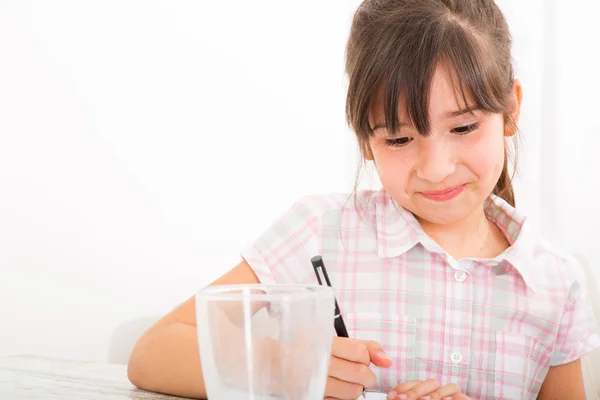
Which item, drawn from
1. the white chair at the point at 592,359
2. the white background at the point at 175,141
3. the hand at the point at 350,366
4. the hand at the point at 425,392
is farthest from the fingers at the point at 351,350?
the white chair at the point at 592,359

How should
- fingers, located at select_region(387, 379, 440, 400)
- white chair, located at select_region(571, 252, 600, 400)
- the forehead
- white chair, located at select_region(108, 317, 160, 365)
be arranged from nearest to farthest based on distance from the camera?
1. fingers, located at select_region(387, 379, 440, 400)
2. the forehead
3. white chair, located at select_region(108, 317, 160, 365)
4. white chair, located at select_region(571, 252, 600, 400)

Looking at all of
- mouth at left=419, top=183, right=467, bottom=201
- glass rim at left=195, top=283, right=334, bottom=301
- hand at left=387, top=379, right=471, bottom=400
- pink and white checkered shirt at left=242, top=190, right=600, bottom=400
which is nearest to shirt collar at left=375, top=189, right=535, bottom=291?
pink and white checkered shirt at left=242, top=190, right=600, bottom=400

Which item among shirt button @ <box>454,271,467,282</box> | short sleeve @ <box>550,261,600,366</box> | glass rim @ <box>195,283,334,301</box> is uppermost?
glass rim @ <box>195,283,334,301</box>

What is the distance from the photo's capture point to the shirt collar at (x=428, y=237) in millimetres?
908

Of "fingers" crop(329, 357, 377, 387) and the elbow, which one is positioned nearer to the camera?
"fingers" crop(329, 357, 377, 387)

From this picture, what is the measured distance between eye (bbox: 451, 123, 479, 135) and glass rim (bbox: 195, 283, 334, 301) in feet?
1.44

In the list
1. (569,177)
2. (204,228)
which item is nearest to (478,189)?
(204,228)

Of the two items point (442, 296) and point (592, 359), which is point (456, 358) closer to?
point (442, 296)

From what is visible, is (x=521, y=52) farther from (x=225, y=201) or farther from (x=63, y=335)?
(x=63, y=335)

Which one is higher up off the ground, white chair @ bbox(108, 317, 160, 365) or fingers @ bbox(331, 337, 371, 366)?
fingers @ bbox(331, 337, 371, 366)

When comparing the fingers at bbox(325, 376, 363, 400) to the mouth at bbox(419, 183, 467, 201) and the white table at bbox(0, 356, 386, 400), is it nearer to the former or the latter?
the white table at bbox(0, 356, 386, 400)

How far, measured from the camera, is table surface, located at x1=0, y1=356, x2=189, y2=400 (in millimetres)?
619

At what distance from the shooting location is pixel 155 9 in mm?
1146

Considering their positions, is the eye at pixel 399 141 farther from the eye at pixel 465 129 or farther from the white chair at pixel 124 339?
the white chair at pixel 124 339
